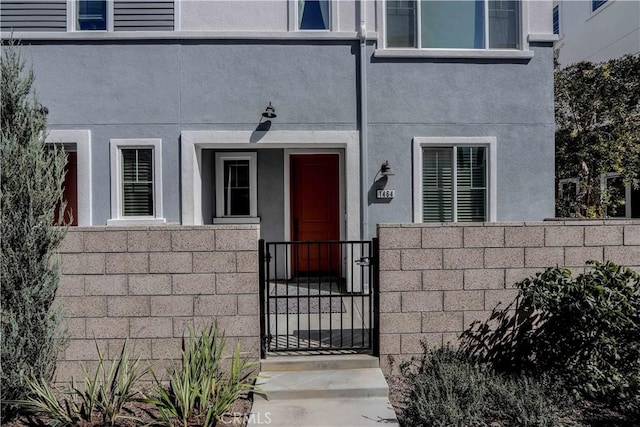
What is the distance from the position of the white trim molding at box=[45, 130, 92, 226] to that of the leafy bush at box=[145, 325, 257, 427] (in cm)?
345

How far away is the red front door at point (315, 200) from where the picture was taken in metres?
6.91

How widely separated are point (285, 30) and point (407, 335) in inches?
190

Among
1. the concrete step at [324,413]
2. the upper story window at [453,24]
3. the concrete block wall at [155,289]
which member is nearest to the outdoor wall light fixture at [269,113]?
the upper story window at [453,24]

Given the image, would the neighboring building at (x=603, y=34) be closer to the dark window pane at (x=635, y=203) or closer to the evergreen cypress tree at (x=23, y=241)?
the dark window pane at (x=635, y=203)

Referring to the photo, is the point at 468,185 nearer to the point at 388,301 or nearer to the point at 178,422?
the point at 388,301

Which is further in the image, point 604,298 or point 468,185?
point 468,185

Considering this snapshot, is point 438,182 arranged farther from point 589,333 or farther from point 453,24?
point 589,333

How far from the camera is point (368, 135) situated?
5.83 m

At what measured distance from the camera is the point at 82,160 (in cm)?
563

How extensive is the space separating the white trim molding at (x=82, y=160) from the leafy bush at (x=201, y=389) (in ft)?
11.3

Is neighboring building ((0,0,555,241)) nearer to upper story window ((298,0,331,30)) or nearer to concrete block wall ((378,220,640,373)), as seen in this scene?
upper story window ((298,0,331,30))

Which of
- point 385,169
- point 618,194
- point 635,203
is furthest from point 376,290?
point 635,203

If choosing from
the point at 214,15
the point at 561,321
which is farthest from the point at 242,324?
the point at 214,15

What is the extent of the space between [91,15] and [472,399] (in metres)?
7.19
